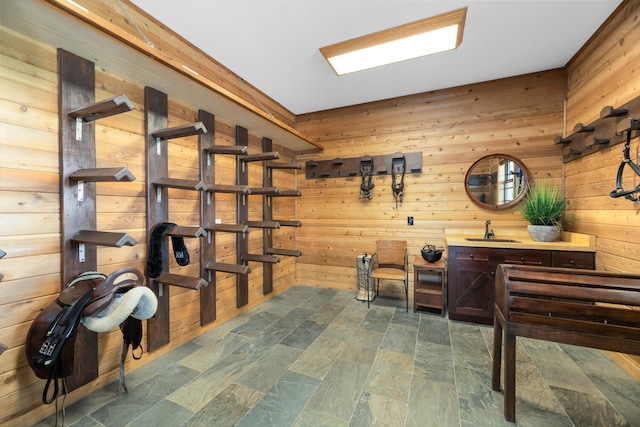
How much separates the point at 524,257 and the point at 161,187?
3.55 metres

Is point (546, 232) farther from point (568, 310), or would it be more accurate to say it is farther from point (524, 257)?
point (568, 310)

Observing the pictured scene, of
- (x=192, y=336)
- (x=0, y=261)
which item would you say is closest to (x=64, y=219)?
(x=0, y=261)

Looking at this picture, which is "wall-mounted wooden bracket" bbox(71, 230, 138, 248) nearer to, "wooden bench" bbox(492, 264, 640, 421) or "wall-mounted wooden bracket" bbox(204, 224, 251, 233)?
"wall-mounted wooden bracket" bbox(204, 224, 251, 233)

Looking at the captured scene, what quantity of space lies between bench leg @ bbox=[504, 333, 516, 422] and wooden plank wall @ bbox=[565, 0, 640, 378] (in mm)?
1258

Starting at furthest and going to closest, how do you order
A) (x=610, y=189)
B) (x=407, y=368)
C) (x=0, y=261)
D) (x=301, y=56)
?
(x=301, y=56)
(x=610, y=189)
(x=407, y=368)
(x=0, y=261)

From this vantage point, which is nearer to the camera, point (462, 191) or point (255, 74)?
point (255, 74)

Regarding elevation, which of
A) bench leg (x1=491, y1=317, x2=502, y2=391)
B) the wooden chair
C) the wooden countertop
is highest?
the wooden countertop

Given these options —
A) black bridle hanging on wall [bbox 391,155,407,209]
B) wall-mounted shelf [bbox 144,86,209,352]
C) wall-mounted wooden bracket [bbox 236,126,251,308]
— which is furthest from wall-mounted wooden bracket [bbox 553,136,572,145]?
wall-mounted shelf [bbox 144,86,209,352]

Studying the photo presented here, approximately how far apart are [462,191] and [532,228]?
0.85m

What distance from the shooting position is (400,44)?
2387 mm

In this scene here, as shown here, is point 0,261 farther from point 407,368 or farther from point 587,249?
point 587,249

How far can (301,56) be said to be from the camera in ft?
8.68

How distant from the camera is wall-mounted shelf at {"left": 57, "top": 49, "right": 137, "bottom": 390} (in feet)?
5.04

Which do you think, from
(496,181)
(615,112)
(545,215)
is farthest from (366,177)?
(615,112)
